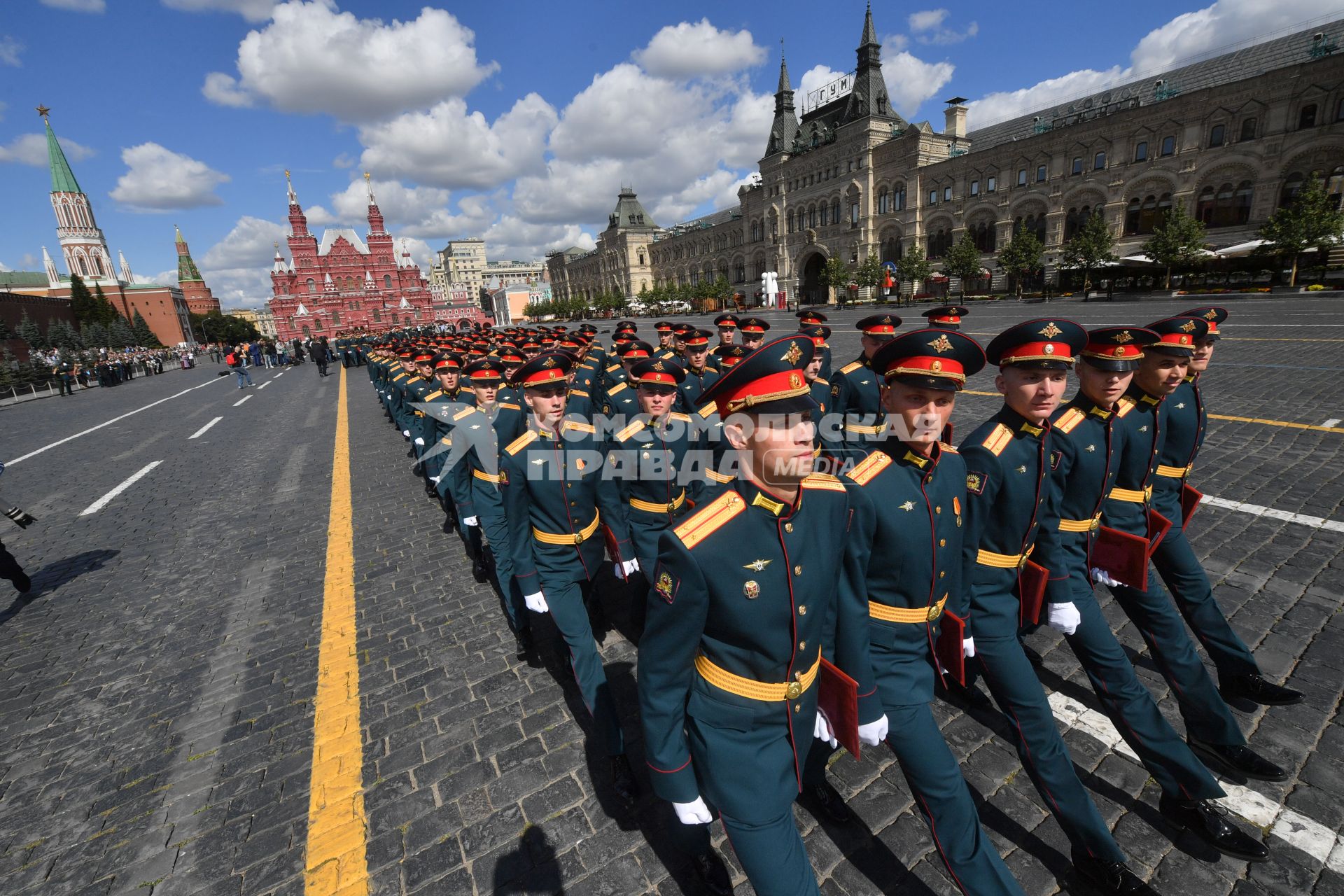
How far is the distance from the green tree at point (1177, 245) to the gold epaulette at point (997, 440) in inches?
1590

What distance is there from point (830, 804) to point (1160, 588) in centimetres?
214

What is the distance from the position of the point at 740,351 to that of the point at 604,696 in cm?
450

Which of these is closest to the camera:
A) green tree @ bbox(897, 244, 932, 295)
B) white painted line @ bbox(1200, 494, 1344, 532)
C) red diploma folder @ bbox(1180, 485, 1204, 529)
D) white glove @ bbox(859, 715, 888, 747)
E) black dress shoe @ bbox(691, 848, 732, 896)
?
white glove @ bbox(859, 715, 888, 747)

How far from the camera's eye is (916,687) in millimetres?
2453

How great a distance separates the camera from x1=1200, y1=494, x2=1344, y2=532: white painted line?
5.29 metres

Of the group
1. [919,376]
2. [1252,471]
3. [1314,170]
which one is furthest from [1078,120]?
[919,376]

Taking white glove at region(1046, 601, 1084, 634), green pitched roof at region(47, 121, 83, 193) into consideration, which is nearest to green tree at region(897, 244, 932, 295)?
white glove at region(1046, 601, 1084, 634)

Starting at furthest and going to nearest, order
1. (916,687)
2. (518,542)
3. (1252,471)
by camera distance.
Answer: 1. (1252,471)
2. (518,542)
3. (916,687)

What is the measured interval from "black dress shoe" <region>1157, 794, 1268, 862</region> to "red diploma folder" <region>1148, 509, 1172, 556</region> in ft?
4.27

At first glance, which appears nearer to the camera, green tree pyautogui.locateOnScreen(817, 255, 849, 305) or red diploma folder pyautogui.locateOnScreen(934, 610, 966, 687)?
red diploma folder pyautogui.locateOnScreen(934, 610, 966, 687)

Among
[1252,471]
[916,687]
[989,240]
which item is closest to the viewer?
[916,687]

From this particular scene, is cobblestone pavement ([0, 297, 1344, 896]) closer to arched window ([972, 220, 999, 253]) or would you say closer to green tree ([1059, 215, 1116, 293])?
green tree ([1059, 215, 1116, 293])

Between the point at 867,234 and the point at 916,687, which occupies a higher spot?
the point at 867,234

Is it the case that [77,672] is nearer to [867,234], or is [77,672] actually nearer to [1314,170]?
[1314,170]
